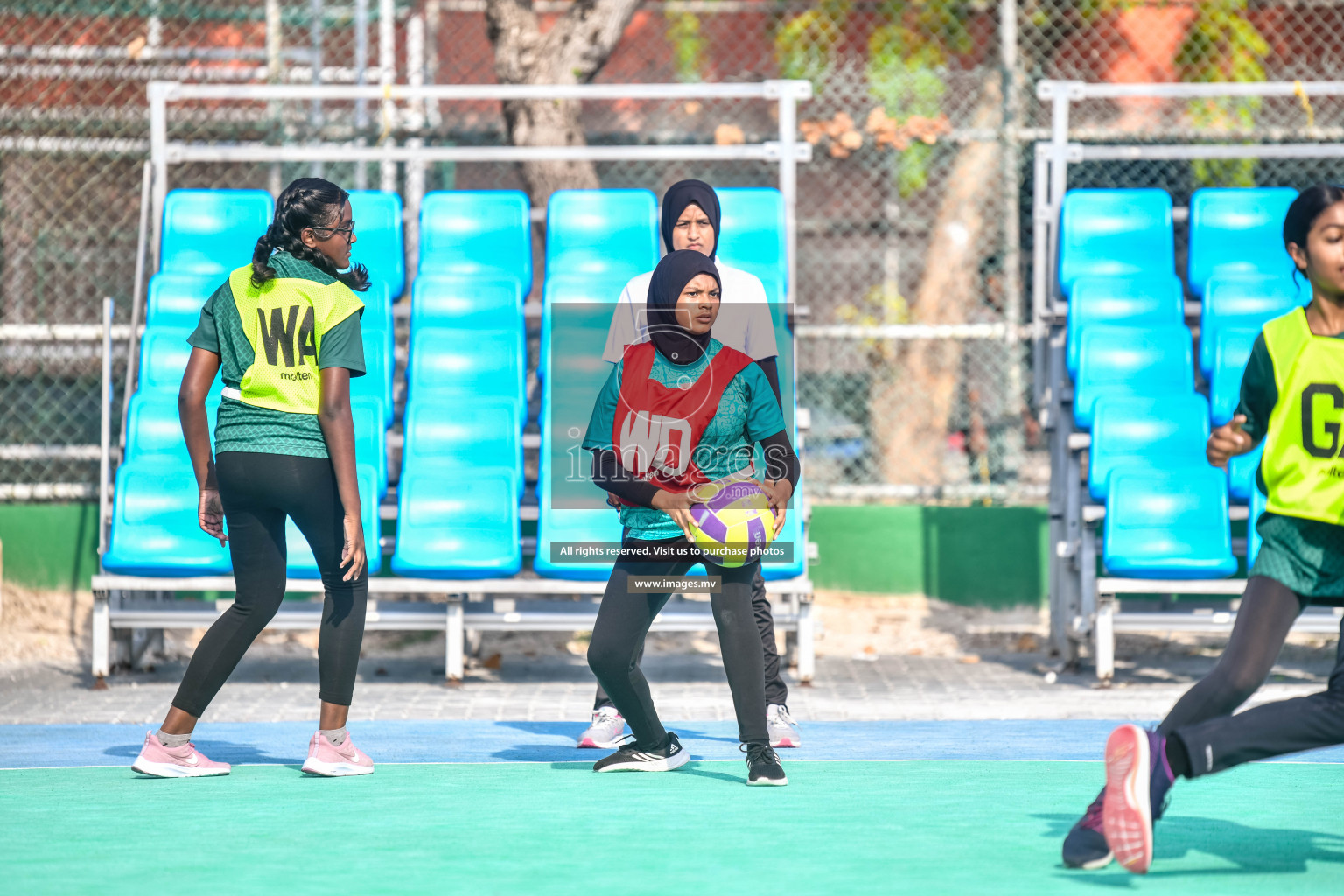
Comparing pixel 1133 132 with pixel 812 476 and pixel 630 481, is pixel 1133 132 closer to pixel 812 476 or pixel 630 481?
pixel 812 476

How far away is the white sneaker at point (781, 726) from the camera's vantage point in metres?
5.80

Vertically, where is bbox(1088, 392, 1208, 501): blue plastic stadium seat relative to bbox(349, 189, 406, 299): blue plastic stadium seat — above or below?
below

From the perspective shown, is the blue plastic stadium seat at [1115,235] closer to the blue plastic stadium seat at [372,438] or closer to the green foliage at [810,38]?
the green foliage at [810,38]

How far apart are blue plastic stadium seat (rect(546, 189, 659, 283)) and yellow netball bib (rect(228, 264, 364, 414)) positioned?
3.44m

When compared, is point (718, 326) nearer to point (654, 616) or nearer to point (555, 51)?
point (654, 616)

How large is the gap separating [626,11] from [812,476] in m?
3.37

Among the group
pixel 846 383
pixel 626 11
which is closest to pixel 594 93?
pixel 626 11

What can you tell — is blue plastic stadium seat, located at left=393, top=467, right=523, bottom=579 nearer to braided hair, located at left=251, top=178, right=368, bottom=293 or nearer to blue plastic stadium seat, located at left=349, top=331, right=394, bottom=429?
blue plastic stadium seat, located at left=349, top=331, right=394, bottom=429

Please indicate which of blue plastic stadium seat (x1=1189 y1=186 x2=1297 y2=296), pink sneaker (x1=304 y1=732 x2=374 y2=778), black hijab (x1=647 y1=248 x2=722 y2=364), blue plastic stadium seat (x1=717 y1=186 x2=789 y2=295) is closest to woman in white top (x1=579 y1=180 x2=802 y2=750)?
black hijab (x1=647 y1=248 x2=722 y2=364)

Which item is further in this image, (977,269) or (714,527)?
(977,269)

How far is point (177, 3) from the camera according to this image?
32.6 feet

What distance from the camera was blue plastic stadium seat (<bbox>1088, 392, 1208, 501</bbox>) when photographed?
7.64 m

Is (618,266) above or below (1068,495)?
above

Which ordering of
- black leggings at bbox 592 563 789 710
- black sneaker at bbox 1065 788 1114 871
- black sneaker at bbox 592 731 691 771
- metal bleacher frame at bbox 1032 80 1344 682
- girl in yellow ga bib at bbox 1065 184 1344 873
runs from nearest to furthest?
1. girl in yellow ga bib at bbox 1065 184 1344 873
2. black sneaker at bbox 1065 788 1114 871
3. black sneaker at bbox 592 731 691 771
4. black leggings at bbox 592 563 789 710
5. metal bleacher frame at bbox 1032 80 1344 682
